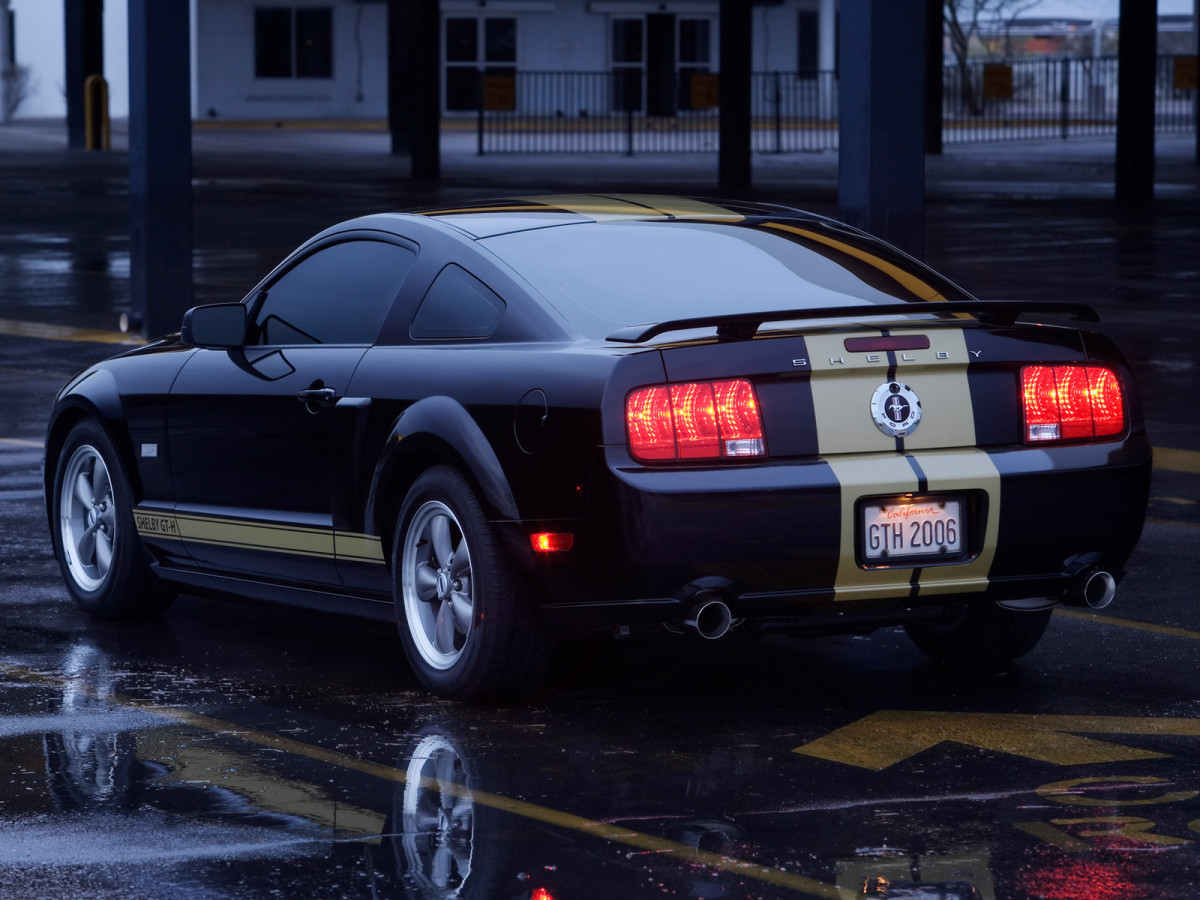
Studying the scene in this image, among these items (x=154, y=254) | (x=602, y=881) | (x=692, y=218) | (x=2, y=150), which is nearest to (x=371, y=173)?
(x=2, y=150)

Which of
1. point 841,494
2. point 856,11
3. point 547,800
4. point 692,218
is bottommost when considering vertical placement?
point 547,800

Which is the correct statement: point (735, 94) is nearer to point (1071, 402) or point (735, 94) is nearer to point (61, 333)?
point (61, 333)

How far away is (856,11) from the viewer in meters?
13.3

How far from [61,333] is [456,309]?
11.8m

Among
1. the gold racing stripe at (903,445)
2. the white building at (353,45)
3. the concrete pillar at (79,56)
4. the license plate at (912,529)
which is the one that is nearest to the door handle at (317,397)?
the gold racing stripe at (903,445)

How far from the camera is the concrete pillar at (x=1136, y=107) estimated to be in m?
33.3

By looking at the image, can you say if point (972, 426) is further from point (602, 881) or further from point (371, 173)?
point (371, 173)

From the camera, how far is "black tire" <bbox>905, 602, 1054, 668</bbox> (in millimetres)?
6898

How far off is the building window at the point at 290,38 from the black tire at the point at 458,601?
60.2 metres

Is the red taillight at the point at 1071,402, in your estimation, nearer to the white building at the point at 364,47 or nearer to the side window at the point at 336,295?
the side window at the point at 336,295

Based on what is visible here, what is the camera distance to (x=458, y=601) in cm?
641

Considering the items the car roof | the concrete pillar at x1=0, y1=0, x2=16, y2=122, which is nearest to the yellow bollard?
the concrete pillar at x1=0, y1=0, x2=16, y2=122

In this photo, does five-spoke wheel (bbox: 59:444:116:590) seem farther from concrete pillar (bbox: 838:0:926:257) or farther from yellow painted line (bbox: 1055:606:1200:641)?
concrete pillar (bbox: 838:0:926:257)

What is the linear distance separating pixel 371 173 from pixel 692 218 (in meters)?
35.0
